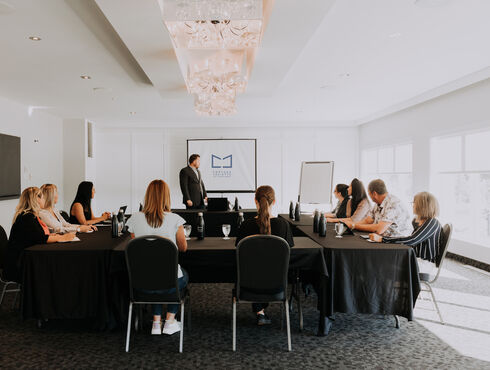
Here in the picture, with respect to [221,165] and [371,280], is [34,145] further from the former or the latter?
[371,280]

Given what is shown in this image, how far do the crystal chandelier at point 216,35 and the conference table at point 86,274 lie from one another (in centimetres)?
179

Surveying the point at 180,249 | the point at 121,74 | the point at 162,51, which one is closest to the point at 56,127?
the point at 121,74

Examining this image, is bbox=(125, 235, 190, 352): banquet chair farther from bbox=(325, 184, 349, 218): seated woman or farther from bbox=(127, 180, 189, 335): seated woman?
bbox=(325, 184, 349, 218): seated woman

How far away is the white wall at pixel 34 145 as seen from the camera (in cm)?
657

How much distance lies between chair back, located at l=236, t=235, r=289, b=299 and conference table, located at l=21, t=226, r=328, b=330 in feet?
1.08

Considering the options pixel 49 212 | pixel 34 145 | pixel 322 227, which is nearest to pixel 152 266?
pixel 322 227

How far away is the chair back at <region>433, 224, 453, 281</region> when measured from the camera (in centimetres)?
308

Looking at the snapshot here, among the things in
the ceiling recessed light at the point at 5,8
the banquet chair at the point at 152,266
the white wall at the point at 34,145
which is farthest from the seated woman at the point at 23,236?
the white wall at the point at 34,145

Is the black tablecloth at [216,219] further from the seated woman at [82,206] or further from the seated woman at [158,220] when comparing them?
the seated woman at [158,220]

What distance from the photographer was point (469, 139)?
18.6 ft

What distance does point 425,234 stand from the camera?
3.18 meters

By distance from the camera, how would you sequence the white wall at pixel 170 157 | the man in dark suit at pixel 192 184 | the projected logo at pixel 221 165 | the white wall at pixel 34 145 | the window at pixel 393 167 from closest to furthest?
the man in dark suit at pixel 192 184
the white wall at pixel 34 145
the window at pixel 393 167
the projected logo at pixel 221 165
the white wall at pixel 170 157

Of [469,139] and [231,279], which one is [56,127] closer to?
[231,279]

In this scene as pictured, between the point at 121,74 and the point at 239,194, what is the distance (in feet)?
17.2
